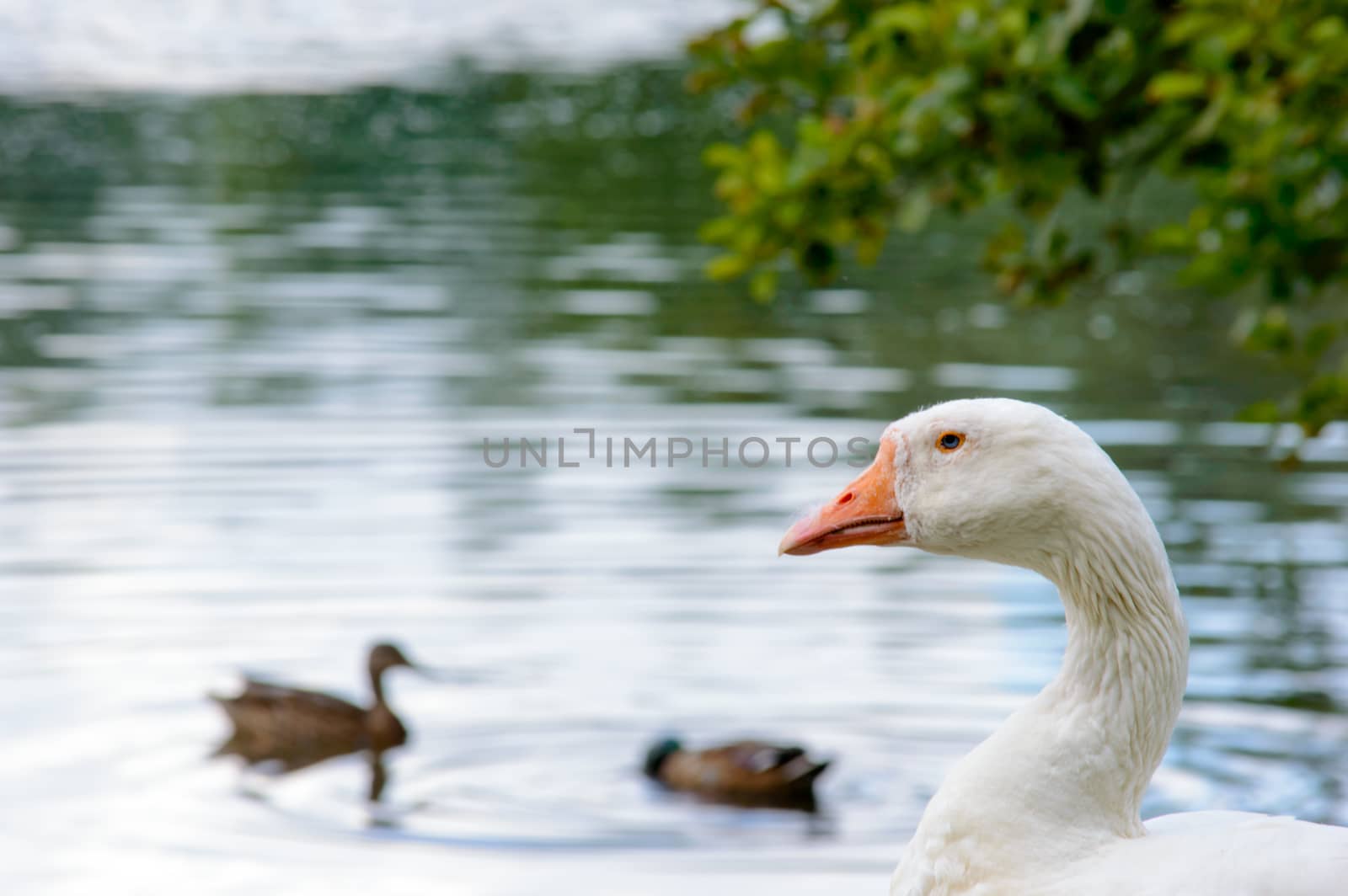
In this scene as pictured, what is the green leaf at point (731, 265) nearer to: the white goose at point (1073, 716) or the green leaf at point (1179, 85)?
the green leaf at point (1179, 85)

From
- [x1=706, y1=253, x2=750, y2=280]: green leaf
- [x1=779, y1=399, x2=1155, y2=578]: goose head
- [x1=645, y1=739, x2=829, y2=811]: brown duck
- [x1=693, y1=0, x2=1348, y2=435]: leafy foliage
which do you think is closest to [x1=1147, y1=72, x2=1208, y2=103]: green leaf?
[x1=693, y1=0, x2=1348, y2=435]: leafy foliage

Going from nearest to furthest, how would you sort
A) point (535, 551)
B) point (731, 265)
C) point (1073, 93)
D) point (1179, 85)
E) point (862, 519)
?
point (862, 519)
point (1179, 85)
point (1073, 93)
point (731, 265)
point (535, 551)

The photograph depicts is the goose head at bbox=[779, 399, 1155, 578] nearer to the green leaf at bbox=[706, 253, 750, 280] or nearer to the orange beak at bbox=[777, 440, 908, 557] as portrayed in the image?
the orange beak at bbox=[777, 440, 908, 557]

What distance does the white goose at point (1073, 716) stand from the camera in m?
3.62

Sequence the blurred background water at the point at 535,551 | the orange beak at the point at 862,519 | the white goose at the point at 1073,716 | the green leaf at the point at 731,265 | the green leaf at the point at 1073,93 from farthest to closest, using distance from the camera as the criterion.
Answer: the blurred background water at the point at 535,551 → the green leaf at the point at 731,265 → the green leaf at the point at 1073,93 → the orange beak at the point at 862,519 → the white goose at the point at 1073,716

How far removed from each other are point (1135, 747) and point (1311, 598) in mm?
6950

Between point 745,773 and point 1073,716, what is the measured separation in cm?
419

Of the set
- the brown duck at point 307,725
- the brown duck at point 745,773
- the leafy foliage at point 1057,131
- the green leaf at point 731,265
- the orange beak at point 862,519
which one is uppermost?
the leafy foliage at point 1057,131

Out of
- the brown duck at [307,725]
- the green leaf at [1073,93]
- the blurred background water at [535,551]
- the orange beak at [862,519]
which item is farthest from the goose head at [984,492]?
the brown duck at [307,725]

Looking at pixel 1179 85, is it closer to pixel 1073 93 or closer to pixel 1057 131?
pixel 1073 93

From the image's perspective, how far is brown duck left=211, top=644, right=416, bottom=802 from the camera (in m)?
8.41

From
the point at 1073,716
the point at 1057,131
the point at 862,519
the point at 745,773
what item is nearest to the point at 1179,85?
the point at 1057,131

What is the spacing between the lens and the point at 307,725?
8.62 metres

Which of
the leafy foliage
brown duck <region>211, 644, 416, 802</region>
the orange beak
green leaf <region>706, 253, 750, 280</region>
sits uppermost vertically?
the leafy foliage
